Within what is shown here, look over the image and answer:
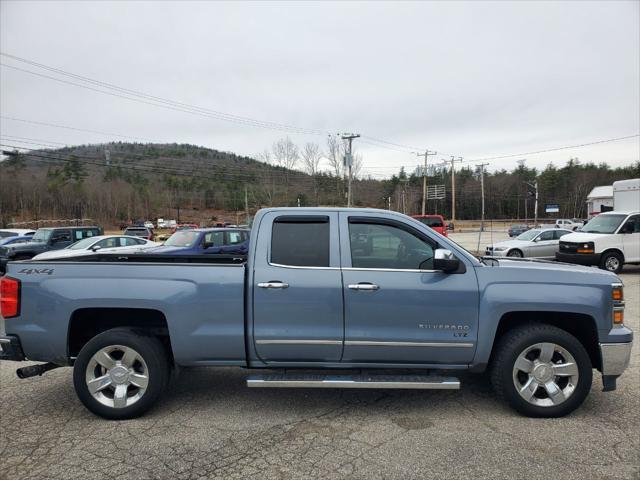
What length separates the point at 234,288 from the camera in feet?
12.1

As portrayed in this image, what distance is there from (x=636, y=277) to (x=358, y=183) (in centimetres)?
5361

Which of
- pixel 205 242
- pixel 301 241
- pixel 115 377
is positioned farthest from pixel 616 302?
pixel 205 242

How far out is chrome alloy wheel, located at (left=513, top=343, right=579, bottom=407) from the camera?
12.3ft

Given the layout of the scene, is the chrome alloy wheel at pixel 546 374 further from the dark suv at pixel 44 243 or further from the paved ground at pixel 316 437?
the dark suv at pixel 44 243

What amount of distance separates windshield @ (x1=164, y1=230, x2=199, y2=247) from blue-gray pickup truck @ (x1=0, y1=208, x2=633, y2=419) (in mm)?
8968

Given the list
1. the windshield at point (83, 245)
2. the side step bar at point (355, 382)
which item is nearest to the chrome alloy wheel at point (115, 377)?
the side step bar at point (355, 382)

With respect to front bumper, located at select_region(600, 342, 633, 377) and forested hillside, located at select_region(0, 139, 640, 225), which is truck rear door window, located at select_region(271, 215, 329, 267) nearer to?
front bumper, located at select_region(600, 342, 633, 377)

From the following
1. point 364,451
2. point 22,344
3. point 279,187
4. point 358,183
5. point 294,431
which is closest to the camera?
point 364,451

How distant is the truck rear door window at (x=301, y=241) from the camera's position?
3.83 metres

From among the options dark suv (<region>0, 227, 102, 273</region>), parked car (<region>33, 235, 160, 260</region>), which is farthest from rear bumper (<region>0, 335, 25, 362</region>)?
dark suv (<region>0, 227, 102, 273</region>)

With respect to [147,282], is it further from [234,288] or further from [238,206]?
[238,206]

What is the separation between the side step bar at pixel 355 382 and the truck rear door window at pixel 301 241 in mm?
962

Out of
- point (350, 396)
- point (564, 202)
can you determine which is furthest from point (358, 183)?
point (564, 202)

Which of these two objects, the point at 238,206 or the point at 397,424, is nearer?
the point at 397,424
